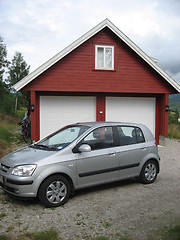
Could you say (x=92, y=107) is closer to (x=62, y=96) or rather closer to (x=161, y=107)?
(x=62, y=96)

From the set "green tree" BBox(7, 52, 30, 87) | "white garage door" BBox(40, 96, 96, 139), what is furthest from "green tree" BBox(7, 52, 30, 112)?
"white garage door" BBox(40, 96, 96, 139)

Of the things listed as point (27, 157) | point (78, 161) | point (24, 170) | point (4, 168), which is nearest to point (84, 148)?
point (78, 161)

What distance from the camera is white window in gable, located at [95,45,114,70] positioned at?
1304cm

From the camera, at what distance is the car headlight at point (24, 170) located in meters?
5.12

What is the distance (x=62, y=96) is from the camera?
41.8 ft

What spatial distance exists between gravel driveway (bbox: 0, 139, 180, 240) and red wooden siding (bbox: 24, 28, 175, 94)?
662cm

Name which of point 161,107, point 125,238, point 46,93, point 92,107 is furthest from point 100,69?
point 125,238

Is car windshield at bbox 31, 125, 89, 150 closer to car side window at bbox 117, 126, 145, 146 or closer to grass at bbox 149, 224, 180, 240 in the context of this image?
car side window at bbox 117, 126, 145, 146

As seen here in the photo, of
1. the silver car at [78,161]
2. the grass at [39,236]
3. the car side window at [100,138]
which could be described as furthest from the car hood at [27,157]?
the grass at [39,236]

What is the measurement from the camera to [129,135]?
22.4ft

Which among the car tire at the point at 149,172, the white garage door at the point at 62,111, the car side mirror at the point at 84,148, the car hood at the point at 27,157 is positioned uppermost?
the white garage door at the point at 62,111

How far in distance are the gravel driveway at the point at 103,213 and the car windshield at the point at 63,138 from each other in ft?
3.92

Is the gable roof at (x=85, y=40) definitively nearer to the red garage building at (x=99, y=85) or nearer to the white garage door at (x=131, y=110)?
the red garage building at (x=99, y=85)

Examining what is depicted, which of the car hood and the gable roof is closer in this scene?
the car hood
